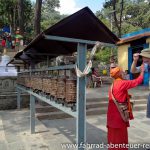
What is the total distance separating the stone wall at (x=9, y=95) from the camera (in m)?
11.7

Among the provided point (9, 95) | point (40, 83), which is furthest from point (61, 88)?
point (9, 95)

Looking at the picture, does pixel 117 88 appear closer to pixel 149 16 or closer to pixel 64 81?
pixel 64 81

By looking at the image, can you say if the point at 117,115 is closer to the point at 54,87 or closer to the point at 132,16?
the point at 54,87

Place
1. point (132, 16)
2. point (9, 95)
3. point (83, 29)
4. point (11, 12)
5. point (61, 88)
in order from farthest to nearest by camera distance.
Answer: point (132, 16)
point (11, 12)
point (9, 95)
point (61, 88)
point (83, 29)

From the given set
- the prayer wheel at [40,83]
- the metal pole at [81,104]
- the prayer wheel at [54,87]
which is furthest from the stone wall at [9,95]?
the metal pole at [81,104]

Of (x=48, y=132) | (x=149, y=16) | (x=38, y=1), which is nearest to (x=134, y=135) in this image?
(x=48, y=132)

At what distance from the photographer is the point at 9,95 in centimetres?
1193

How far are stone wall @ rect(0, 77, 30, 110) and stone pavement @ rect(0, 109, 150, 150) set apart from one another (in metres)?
1.67

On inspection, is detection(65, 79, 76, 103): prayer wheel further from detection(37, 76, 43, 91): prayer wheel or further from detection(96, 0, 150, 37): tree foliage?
detection(96, 0, 150, 37): tree foliage

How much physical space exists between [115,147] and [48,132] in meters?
3.33

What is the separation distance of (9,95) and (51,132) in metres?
4.70

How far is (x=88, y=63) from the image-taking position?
13.9 ft

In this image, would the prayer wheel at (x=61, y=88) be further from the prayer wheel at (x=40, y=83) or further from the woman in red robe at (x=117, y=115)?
the prayer wheel at (x=40, y=83)

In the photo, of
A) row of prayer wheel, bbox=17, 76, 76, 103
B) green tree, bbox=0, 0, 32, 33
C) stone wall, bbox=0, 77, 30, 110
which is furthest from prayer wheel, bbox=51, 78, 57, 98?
green tree, bbox=0, 0, 32, 33
